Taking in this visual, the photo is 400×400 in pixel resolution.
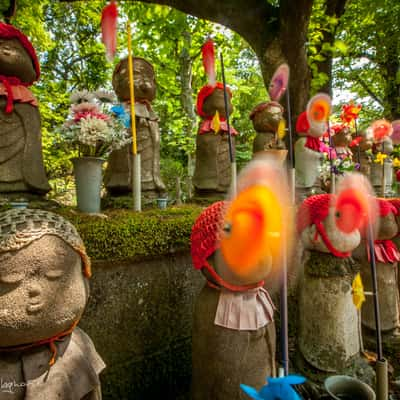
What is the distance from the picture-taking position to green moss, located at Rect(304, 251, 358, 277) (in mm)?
1994

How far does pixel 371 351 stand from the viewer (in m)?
2.50

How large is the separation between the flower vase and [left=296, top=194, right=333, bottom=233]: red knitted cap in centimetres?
133

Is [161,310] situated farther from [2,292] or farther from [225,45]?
[225,45]

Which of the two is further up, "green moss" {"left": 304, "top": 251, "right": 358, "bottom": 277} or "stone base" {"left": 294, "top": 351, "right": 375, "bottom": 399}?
"green moss" {"left": 304, "top": 251, "right": 358, "bottom": 277}

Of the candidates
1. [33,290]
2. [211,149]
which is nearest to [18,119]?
[33,290]

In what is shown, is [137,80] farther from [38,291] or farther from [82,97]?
[38,291]

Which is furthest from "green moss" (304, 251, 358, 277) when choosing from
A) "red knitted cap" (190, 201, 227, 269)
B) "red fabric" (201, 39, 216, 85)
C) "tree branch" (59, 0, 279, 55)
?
"tree branch" (59, 0, 279, 55)

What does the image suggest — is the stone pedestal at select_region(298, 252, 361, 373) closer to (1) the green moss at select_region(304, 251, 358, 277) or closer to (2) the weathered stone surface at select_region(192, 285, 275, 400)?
(1) the green moss at select_region(304, 251, 358, 277)

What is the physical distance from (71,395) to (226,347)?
65cm

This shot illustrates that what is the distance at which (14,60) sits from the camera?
182 centimetres

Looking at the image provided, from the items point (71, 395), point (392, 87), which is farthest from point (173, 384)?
point (392, 87)

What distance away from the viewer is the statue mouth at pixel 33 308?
0.93 m

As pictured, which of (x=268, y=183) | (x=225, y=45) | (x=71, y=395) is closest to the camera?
(x=268, y=183)

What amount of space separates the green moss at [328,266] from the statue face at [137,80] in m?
1.88
